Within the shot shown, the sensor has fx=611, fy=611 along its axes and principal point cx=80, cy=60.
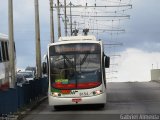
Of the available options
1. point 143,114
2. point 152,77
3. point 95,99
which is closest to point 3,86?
point 95,99

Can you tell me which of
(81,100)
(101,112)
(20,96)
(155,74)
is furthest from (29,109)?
(155,74)

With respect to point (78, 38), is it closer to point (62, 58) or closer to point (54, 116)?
point (62, 58)

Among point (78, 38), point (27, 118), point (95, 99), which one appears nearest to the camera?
point (27, 118)

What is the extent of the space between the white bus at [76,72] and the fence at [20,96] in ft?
4.88

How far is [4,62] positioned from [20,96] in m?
4.99

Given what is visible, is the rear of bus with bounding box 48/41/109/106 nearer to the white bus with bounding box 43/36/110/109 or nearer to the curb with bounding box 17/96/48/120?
the white bus with bounding box 43/36/110/109

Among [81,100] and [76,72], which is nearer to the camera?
[81,100]

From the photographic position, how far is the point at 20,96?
27578 millimetres

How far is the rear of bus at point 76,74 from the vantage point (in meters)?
27.3

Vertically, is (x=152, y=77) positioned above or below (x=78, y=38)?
below

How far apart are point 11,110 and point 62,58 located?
4.50 m

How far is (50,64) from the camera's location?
28.0 m

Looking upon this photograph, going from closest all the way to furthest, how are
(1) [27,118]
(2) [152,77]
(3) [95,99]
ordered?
(1) [27,118]
(3) [95,99]
(2) [152,77]

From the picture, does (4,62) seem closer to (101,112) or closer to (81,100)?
(81,100)
